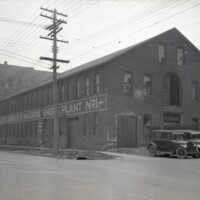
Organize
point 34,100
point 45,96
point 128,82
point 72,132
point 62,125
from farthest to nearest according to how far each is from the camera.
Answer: point 34,100
point 45,96
point 62,125
point 72,132
point 128,82

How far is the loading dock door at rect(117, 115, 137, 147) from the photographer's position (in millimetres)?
32875

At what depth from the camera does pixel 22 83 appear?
79.1 metres

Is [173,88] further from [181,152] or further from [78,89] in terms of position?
[181,152]

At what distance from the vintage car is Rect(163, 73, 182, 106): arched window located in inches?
457

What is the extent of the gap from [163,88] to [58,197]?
27857 millimetres

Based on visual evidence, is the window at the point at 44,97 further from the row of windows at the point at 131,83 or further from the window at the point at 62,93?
the row of windows at the point at 131,83

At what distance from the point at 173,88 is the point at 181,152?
13965mm

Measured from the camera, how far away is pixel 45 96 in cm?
4562

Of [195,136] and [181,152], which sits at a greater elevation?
[195,136]

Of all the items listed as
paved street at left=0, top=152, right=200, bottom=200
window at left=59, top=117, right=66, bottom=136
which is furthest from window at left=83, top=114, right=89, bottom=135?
paved street at left=0, top=152, right=200, bottom=200

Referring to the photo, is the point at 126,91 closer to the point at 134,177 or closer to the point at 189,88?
the point at 189,88

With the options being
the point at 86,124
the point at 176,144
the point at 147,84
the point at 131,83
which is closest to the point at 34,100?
the point at 86,124

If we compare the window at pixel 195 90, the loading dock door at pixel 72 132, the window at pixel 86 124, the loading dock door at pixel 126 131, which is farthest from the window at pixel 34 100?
the window at pixel 195 90

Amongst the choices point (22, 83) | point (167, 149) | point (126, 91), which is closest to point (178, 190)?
point (167, 149)
